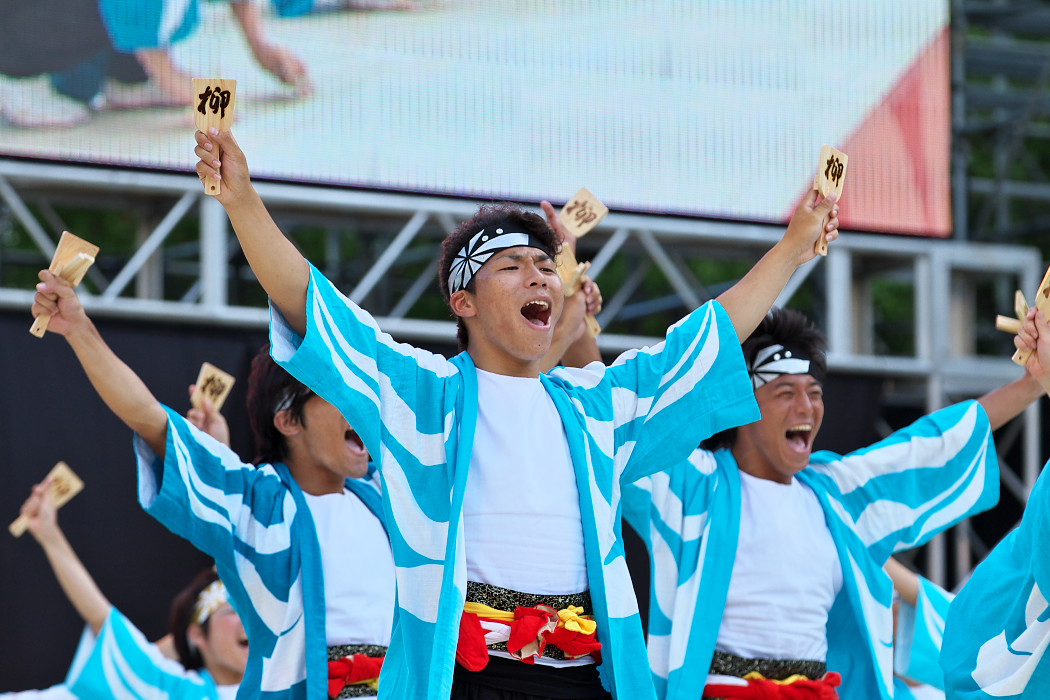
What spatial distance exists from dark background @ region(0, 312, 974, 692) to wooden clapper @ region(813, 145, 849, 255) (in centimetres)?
258

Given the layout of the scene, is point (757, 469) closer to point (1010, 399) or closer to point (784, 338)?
point (784, 338)

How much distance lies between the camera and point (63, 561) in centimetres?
443

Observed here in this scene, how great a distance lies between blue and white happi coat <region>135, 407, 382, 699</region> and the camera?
311cm

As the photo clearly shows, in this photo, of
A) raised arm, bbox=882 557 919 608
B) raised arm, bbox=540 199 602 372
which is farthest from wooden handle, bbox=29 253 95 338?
raised arm, bbox=882 557 919 608

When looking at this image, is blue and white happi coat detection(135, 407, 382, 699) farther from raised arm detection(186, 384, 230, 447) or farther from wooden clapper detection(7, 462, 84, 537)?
wooden clapper detection(7, 462, 84, 537)

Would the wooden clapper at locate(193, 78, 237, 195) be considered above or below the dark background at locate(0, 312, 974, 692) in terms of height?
above

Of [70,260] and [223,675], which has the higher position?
[70,260]

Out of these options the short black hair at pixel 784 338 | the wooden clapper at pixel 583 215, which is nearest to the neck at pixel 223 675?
the short black hair at pixel 784 338

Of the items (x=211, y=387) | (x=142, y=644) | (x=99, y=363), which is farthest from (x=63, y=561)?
(x=99, y=363)

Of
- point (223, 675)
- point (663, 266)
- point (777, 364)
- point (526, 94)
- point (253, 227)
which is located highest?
point (526, 94)

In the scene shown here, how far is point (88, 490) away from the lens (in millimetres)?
4949

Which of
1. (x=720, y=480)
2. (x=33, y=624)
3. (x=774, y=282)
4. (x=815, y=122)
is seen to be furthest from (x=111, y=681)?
(x=815, y=122)

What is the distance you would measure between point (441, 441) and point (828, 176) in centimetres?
91

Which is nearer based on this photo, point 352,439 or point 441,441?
point 441,441
